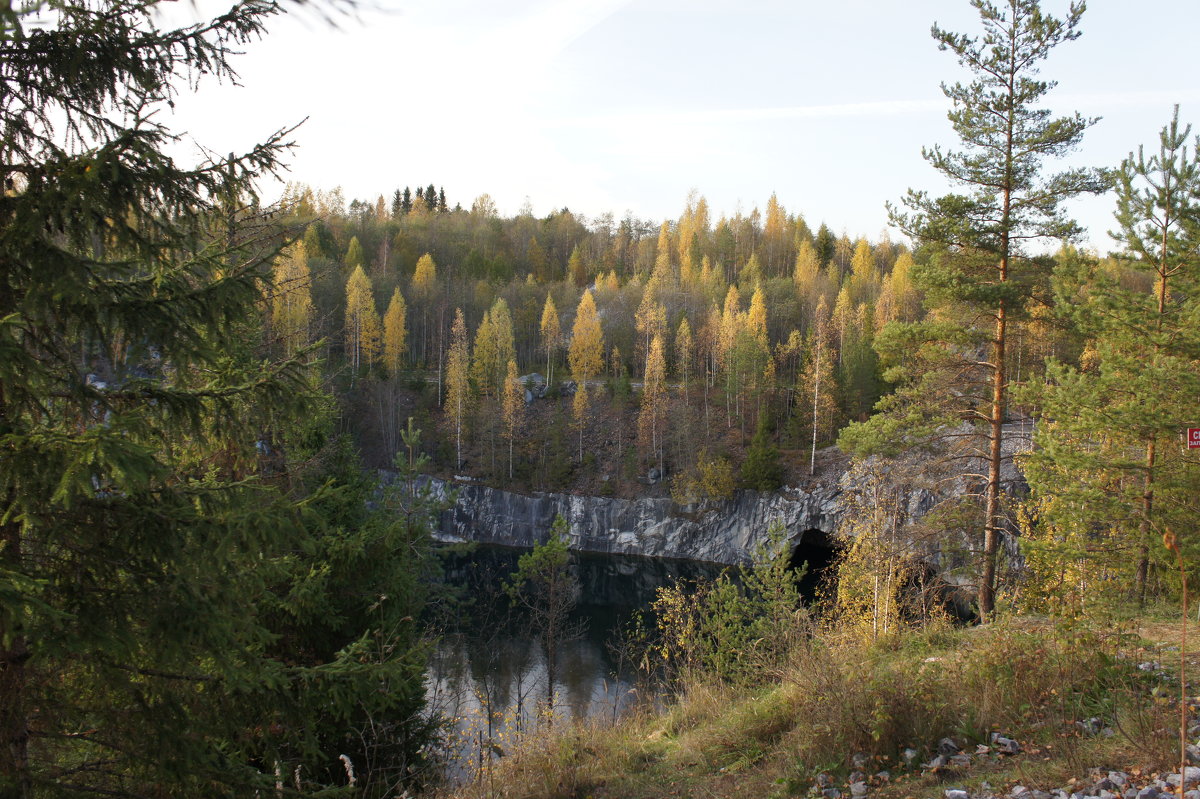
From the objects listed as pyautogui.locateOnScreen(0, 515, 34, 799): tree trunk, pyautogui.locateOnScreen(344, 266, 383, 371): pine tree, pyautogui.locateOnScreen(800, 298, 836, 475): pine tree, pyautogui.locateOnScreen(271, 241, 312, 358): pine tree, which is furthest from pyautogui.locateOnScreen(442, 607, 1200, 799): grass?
pyautogui.locateOnScreen(344, 266, 383, 371): pine tree

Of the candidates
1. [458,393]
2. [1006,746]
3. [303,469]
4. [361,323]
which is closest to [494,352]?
[458,393]

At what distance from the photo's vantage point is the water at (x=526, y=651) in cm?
1534

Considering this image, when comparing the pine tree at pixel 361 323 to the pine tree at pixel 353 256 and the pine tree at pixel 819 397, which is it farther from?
the pine tree at pixel 819 397

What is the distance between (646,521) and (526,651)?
50.4ft

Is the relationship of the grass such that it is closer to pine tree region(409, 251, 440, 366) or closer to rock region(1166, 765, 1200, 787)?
rock region(1166, 765, 1200, 787)

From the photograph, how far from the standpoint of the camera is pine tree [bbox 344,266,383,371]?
44875 mm

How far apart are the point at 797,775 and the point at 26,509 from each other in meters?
4.70

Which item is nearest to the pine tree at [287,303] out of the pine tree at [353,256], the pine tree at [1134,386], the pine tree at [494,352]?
the pine tree at [1134,386]

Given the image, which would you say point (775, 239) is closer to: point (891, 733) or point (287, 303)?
point (287, 303)

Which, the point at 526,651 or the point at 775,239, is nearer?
the point at 526,651

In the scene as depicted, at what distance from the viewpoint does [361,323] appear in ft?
150

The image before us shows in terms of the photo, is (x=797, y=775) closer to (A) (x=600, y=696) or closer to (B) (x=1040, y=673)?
(B) (x=1040, y=673)

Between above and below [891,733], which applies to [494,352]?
above

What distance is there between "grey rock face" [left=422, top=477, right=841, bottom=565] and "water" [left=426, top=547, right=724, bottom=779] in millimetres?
1235
